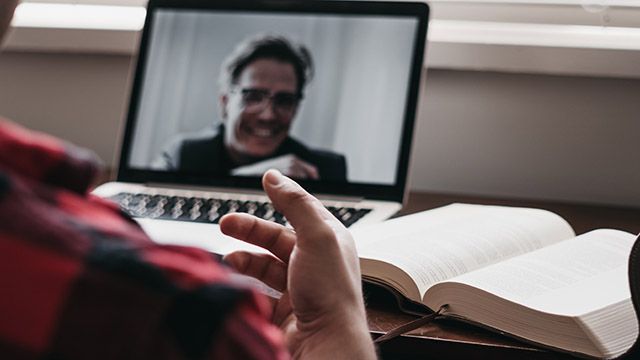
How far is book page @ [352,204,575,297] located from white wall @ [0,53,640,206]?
32 cm

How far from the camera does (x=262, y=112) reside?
3.97 feet

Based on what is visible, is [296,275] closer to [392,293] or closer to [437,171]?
[392,293]

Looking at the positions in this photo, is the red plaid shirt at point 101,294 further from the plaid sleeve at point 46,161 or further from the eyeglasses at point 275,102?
the eyeglasses at point 275,102

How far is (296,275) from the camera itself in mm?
620

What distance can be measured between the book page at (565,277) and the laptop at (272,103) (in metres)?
0.29

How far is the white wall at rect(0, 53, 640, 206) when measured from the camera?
1332 millimetres

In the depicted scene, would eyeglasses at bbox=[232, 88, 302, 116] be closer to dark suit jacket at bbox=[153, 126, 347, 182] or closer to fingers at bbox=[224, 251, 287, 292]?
dark suit jacket at bbox=[153, 126, 347, 182]

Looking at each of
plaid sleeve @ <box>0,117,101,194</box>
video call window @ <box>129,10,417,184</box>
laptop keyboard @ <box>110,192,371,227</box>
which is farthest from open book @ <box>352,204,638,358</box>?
plaid sleeve @ <box>0,117,101,194</box>

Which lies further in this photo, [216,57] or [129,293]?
[216,57]

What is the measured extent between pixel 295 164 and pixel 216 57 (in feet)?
0.60

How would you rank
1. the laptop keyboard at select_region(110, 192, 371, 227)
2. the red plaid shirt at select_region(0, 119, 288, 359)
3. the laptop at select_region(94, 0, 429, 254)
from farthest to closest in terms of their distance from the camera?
the laptop at select_region(94, 0, 429, 254)
the laptop keyboard at select_region(110, 192, 371, 227)
the red plaid shirt at select_region(0, 119, 288, 359)

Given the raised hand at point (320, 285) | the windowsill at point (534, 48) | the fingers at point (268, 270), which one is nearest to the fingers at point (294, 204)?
the raised hand at point (320, 285)

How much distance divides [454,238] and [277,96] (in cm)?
38

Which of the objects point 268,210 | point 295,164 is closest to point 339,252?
point 268,210
